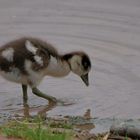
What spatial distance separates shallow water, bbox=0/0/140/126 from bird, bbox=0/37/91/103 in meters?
0.22

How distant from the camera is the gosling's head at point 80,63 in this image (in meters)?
7.46

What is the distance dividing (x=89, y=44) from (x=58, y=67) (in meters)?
1.44

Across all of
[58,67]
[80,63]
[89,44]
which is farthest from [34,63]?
[89,44]

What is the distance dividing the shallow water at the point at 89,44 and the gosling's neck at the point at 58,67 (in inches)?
8.9

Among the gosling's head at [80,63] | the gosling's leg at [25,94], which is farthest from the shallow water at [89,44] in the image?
the gosling's head at [80,63]

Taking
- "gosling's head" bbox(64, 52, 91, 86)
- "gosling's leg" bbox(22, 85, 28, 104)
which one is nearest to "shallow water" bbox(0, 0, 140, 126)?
"gosling's leg" bbox(22, 85, 28, 104)

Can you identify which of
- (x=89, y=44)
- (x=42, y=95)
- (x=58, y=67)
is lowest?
(x=42, y=95)

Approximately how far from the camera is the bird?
7.07 m

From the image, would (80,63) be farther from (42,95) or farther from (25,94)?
(25,94)

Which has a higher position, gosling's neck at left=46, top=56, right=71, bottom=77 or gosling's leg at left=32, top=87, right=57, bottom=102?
gosling's neck at left=46, top=56, right=71, bottom=77

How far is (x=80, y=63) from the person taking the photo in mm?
7551

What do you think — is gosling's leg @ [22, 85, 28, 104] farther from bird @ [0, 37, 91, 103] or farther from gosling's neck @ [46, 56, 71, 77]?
A: gosling's neck @ [46, 56, 71, 77]

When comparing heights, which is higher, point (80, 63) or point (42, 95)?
point (80, 63)

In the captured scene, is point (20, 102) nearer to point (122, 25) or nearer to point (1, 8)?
point (122, 25)
